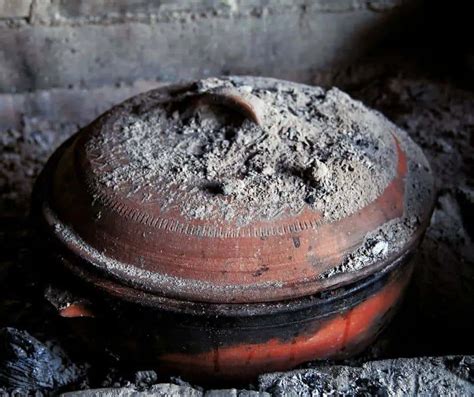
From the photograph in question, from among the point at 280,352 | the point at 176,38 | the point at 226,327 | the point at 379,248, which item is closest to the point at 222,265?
the point at 226,327

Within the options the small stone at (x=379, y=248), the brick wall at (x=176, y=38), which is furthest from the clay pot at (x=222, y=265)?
the brick wall at (x=176, y=38)

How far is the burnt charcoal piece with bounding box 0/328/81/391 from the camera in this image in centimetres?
198

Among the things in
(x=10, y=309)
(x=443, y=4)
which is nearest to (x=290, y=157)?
(x=10, y=309)

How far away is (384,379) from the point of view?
1800 mm

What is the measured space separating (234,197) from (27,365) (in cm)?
87

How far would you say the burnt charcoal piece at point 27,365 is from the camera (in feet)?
6.51

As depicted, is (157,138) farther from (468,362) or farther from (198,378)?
(468,362)

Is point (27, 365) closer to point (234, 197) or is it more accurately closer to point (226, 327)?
point (226, 327)

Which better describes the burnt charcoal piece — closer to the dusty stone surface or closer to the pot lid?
the pot lid

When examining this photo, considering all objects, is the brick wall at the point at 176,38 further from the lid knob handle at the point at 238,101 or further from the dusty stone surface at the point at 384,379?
the dusty stone surface at the point at 384,379

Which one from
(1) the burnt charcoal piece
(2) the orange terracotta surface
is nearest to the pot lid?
(2) the orange terracotta surface

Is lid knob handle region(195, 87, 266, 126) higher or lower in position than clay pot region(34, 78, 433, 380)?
higher

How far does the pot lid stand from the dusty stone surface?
266 millimetres

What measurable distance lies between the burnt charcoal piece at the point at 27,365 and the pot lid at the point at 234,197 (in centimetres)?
38
